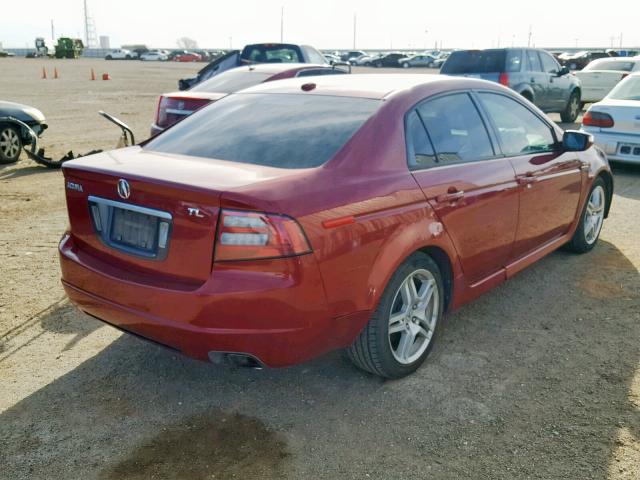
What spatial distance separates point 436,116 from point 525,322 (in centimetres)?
157

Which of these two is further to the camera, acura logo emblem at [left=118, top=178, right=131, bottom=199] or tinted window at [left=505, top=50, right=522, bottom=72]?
tinted window at [left=505, top=50, right=522, bottom=72]

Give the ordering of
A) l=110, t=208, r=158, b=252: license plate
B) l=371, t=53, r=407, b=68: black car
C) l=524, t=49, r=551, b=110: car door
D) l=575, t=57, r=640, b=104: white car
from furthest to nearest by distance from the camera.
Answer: l=371, t=53, r=407, b=68: black car
l=575, t=57, r=640, b=104: white car
l=524, t=49, r=551, b=110: car door
l=110, t=208, r=158, b=252: license plate

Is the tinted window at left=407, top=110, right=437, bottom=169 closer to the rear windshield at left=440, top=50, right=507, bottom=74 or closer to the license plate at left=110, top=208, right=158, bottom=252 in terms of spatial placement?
the license plate at left=110, top=208, right=158, bottom=252

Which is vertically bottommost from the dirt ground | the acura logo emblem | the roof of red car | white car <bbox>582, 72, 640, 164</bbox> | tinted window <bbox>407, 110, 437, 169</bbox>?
the dirt ground

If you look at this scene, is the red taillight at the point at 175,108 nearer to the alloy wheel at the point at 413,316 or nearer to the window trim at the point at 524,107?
the window trim at the point at 524,107

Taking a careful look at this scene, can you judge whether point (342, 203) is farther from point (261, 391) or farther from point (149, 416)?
point (149, 416)

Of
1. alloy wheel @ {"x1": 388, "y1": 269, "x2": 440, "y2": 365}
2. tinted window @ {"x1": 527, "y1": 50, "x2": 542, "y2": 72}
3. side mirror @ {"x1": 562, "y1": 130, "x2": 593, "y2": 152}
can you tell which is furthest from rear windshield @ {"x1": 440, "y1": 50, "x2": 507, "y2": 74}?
alloy wheel @ {"x1": 388, "y1": 269, "x2": 440, "y2": 365}

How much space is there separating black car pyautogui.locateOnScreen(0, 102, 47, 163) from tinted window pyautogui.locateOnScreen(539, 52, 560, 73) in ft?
35.0

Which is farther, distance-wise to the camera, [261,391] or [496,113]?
[496,113]

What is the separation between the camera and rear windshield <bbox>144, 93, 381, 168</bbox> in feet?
10.7

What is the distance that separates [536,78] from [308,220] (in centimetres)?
1255

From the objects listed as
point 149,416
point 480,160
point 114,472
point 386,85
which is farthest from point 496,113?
point 114,472

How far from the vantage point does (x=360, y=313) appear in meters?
3.08

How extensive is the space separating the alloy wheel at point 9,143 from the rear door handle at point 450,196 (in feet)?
27.1
